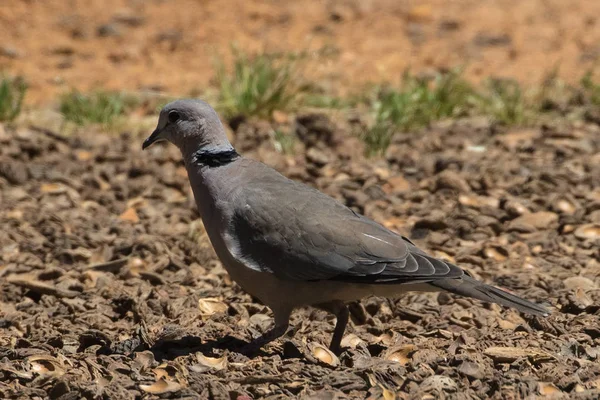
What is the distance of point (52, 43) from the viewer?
411 inches

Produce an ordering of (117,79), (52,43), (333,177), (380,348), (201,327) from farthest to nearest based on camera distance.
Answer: (52,43) < (117,79) < (333,177) < (201,327) < (380,348)

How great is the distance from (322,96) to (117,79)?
2190 millimetres

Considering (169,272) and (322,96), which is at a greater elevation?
(322,96)

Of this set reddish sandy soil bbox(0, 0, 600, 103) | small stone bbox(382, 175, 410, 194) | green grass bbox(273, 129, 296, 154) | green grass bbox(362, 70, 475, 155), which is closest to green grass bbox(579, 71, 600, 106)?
reddish sandy soil bbox(0, 0, 600, 103)

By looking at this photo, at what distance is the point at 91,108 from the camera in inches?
322

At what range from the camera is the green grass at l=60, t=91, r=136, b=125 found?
8.16 metres

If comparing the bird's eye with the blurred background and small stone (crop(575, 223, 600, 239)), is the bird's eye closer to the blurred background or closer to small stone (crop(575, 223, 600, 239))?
the blurred background

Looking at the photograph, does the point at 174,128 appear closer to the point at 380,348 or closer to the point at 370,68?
the point at 380,348

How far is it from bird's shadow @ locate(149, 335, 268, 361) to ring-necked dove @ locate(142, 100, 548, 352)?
134 millimetres

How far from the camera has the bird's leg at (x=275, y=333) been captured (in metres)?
4.62

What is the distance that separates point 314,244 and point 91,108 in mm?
4075

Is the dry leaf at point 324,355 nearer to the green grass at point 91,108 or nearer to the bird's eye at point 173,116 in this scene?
the bird's eye at point 173,116

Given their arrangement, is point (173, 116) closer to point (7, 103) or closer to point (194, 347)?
point (194, 347)

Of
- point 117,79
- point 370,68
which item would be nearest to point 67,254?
point 117,79
